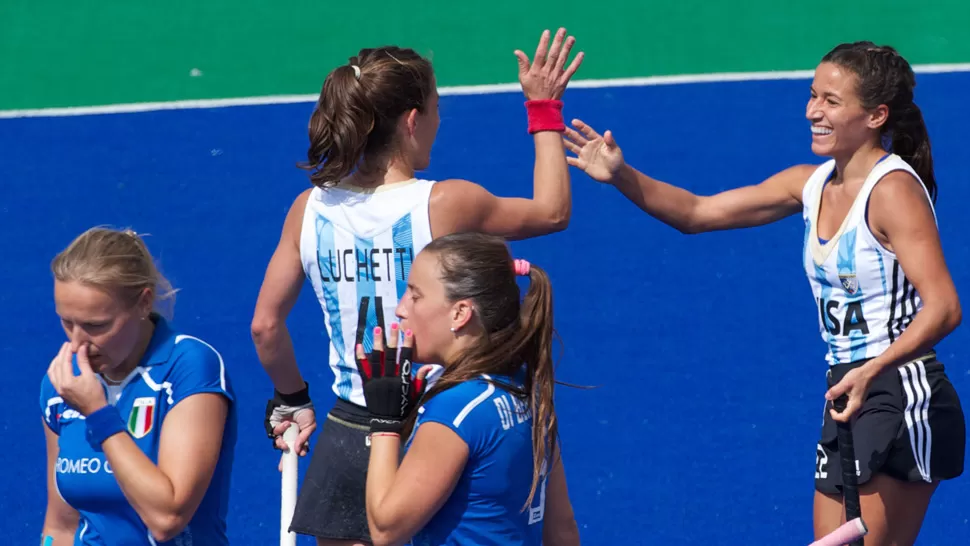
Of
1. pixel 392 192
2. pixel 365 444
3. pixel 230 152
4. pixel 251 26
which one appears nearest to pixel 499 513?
pixel 365 444

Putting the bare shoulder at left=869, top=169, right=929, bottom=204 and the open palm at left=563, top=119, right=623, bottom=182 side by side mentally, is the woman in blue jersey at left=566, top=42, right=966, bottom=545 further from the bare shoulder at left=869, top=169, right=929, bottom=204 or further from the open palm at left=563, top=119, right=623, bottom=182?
the open palm at left=563, top=119, right=623, bottom=182

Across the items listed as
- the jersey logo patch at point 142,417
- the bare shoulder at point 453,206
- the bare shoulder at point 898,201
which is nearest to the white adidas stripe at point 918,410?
the bare shoulder at point 898,201

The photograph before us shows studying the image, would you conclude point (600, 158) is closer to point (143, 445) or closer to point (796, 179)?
point (796, 179)

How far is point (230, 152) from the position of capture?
6887 mm

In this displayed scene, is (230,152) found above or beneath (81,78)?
beneath

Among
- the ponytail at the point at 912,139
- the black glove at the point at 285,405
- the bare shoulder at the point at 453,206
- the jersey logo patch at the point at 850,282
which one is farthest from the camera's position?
the black glove at the point at 285,405

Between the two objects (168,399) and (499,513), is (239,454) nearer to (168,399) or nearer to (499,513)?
(168,399)

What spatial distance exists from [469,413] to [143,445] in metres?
0.76

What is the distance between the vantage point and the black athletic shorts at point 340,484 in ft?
10.2

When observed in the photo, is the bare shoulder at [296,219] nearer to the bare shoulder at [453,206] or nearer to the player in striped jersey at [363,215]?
the player in striped jersey at [363,215]

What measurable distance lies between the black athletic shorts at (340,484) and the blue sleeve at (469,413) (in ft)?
2.10

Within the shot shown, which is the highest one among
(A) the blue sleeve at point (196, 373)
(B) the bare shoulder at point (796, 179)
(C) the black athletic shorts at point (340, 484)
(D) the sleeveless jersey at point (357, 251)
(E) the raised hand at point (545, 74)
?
(E) the raised hand at point (545, 74)

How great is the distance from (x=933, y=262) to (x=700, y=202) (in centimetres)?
85

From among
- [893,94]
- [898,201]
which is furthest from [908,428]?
[893,94]
